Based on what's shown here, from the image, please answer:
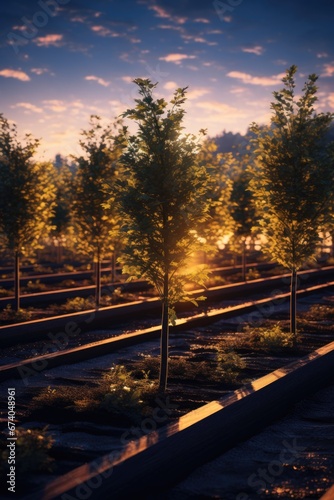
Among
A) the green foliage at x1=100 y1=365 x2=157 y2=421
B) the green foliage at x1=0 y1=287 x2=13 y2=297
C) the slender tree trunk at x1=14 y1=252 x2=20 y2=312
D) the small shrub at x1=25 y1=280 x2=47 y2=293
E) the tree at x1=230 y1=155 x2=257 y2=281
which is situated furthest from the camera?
the tree at x1=230 y1=155 x2=257 y2=281

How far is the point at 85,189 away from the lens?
2111cm

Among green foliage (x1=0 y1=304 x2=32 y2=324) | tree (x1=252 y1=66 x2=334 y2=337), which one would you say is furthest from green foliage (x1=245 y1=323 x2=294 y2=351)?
green foliage (x1=0 y1=304 x2=32 y2=324)

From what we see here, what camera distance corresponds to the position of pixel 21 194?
18750 millimetres

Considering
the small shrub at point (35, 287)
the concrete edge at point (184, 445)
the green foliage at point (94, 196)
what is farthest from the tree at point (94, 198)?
the concrete edge at point (184, 445)

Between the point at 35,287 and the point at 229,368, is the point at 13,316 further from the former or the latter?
the point at 229,368

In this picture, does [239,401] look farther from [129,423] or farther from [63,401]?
[63,401]

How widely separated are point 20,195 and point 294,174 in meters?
9.35

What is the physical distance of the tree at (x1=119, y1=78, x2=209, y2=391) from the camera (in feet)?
32.8

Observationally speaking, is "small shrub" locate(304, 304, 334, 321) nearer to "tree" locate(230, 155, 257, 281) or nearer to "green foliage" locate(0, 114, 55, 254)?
"green foliage" locate(0, 114, 55, 254)

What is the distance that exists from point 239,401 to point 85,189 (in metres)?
14.0

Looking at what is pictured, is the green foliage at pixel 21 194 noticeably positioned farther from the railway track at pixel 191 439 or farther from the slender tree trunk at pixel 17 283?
the railway track at pixel 191 439

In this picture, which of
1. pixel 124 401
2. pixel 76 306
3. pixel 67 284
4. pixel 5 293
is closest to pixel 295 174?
pixel 124 401

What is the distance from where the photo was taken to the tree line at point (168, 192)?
1008 cm

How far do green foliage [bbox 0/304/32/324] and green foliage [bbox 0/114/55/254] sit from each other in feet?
6.88
